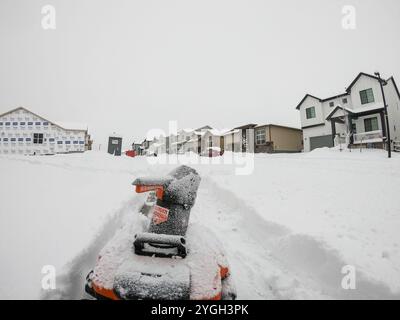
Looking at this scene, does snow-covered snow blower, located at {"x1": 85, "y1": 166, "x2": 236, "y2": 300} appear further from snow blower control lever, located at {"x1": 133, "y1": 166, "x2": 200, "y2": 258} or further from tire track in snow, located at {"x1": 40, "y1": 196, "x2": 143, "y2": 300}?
tire track in snow, located at {"x1": 40, "y1": 196, "x2": 143, "y2": 300}

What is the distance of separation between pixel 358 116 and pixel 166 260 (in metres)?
30.1

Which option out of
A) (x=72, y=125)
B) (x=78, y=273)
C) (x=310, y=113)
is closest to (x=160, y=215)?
(x=78, y=273)

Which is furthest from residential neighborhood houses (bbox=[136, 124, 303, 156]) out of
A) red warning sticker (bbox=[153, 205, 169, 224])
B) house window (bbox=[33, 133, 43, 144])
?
red warning sticker (bbox=[153, 205, 169, 224])

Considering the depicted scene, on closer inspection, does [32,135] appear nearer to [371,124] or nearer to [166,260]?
[166,260]

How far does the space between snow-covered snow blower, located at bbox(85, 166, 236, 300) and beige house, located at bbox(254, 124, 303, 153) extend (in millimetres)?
31759

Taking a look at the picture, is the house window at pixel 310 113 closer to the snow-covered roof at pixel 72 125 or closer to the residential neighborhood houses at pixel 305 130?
the residential neighborhood houses at pixel 305 130

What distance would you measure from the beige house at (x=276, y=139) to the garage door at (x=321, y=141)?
5236 mm

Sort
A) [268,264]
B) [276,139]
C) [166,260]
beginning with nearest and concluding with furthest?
1. [166,260]
2. [268,264]
3. [276,139]

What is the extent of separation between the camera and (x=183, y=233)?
2.55 metres

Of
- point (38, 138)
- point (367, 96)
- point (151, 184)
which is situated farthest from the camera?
point (38, 138)

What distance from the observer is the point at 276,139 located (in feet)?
109

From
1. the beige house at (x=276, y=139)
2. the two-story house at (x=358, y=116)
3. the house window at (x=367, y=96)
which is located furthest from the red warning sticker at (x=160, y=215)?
the beige house at (x=276, y=139)
